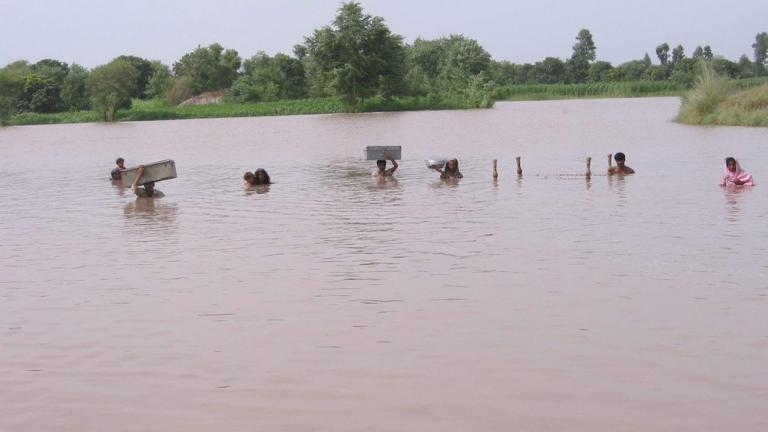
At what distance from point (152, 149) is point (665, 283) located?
35367 millimetres

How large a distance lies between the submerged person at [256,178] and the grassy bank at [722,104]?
23407 mm

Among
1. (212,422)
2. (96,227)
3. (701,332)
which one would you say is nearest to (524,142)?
(96,227)

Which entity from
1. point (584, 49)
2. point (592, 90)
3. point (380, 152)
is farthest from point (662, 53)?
point (380, 152)

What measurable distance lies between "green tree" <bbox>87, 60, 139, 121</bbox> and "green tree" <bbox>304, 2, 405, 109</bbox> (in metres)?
17.5

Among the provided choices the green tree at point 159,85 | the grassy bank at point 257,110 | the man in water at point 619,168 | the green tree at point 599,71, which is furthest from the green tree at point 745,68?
the man in water at point 619,168

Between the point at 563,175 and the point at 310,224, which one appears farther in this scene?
the point at 563,175

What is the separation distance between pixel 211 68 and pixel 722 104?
244 ft

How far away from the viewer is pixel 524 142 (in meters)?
35.9

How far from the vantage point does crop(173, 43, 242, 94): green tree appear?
104062 millimetres

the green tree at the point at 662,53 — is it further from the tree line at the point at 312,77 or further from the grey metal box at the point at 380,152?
the grey metal box at the point at 380,152

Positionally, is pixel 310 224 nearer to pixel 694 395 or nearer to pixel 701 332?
pixel 701 332

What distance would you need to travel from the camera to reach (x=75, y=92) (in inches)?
3543

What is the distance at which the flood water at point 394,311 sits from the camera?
600 centimetres

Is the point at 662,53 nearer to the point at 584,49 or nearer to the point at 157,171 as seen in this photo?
the point at 584,49
